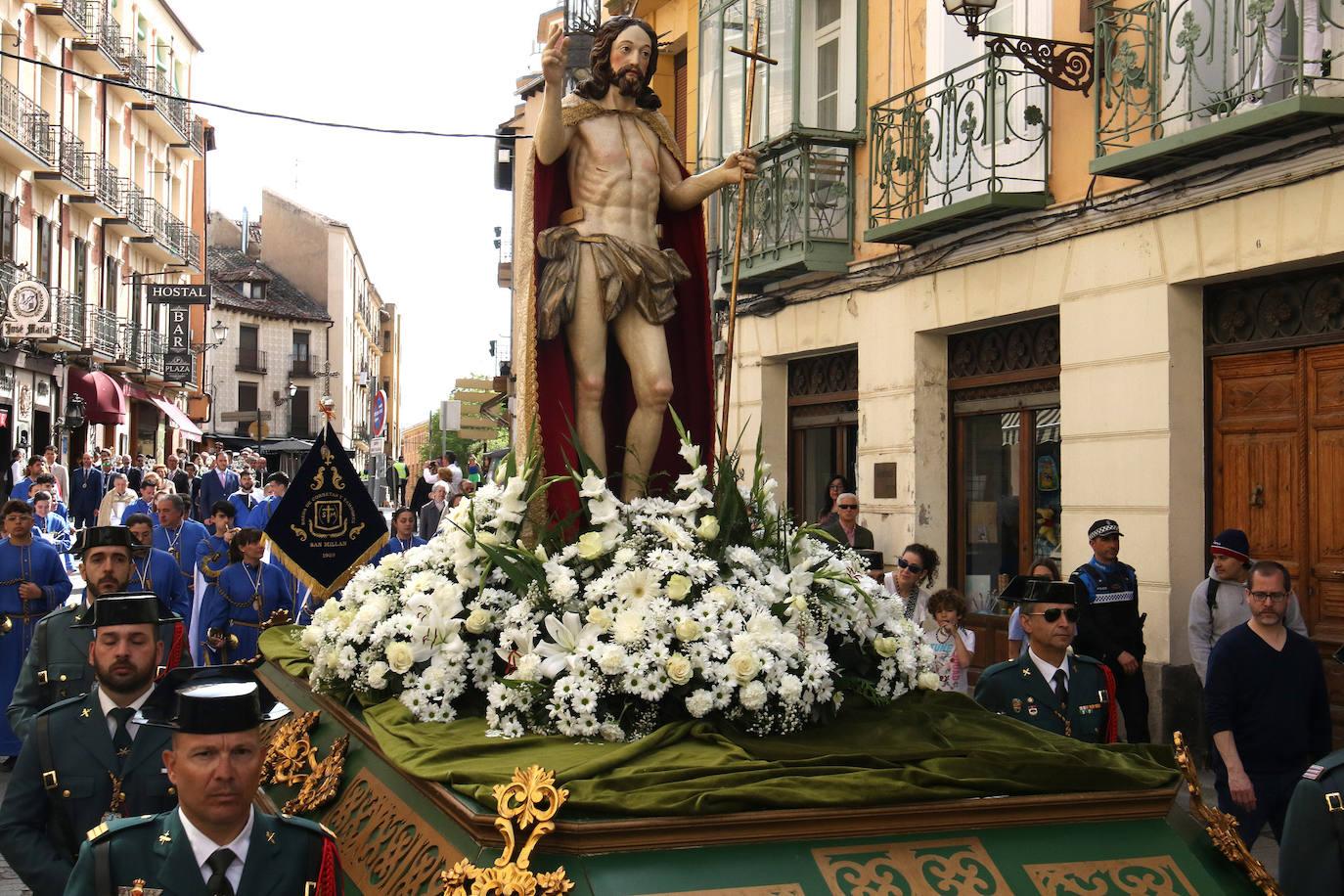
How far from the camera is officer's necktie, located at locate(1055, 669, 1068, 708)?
557 centimetres

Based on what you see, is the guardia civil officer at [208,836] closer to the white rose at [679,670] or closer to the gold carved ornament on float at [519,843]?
the gold carved ornament on float at [519,843]

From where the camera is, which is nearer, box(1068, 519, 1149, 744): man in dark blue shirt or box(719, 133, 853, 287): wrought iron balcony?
box(1068, 519, 1149, 744): man in dark blue shirt

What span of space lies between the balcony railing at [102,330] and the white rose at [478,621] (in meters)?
31.5

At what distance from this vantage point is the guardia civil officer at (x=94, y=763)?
14.3 ft

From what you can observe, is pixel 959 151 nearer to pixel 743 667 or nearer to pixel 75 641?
pixel 75 641

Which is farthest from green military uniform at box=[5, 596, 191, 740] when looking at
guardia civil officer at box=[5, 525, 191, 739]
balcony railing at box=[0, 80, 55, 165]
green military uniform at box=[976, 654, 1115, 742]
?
balcony railing at box=[0, 80, 55, 165]

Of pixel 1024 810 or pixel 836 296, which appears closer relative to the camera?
pixel 1024 810

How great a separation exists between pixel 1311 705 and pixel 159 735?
4.61m

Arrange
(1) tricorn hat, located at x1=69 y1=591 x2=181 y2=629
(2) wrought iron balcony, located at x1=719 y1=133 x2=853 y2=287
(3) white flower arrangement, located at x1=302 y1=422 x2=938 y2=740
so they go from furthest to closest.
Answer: (2) wrought iron balcony, located at x1=719 y1=133 x2=853 y2=287
(1) tricorn hat, located at x1=69 y1=591 x2=181 y2=629
(3) white flower arrangement, located at x1=302 y1=422 x2=938 y2=740

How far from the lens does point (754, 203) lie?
49.2 feet

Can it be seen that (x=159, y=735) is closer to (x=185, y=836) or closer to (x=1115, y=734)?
(x=185, y=836)

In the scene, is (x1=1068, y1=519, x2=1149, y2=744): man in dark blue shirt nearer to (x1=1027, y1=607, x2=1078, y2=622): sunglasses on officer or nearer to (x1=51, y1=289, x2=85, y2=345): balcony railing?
(x1=1027, y1=607, x2=1078, y2=622): sunglasses on officer

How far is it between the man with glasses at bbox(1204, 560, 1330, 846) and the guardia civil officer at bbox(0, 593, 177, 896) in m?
4.25

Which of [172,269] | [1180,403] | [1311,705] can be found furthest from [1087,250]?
[172,269]
